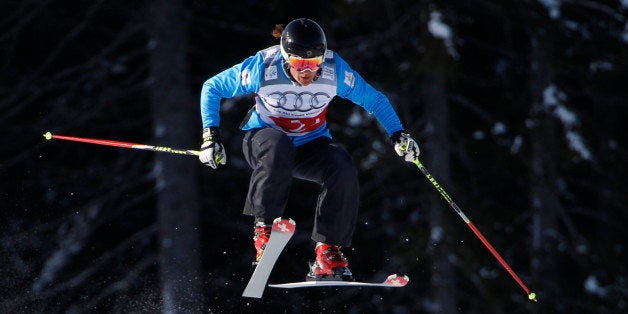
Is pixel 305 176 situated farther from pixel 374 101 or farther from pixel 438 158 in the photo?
pixel 438 158

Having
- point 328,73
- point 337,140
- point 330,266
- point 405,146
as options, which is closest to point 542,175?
point 337,140

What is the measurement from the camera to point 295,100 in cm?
883

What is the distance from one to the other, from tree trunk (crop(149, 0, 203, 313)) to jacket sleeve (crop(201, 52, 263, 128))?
5.30 meters

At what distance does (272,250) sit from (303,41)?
137 centimetres

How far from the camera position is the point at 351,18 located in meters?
14.3

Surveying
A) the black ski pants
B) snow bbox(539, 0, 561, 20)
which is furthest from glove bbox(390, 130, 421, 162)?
snow bbox(539, 0, 561, 20)

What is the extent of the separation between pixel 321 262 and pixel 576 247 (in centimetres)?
756

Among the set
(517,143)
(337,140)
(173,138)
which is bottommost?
(517,143)

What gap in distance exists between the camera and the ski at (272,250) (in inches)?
335

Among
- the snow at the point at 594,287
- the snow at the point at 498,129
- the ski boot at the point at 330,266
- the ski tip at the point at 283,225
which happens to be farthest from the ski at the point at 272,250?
the snow at the point at 594,287

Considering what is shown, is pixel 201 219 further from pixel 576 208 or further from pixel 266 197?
pixel 266 197

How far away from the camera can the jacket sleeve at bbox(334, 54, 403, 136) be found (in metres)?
8.86

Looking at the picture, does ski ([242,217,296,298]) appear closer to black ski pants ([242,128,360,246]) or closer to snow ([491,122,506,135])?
black ski pants ([242,128,360,246])

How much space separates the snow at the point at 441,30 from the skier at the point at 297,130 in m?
5.18
